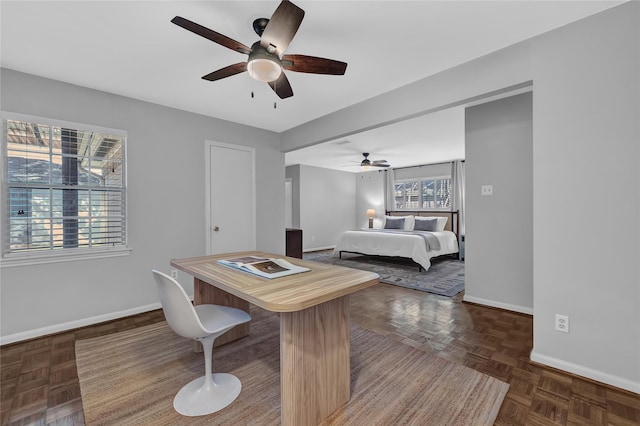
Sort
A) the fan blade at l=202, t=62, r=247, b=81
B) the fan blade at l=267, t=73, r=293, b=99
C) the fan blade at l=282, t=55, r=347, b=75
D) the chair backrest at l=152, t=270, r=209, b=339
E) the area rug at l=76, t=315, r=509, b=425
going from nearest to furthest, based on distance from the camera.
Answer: the chair backrest at l=152, t=270, r=209, b=339, the area rug at l=76, t=315, r=509, b=425, the fan blade at l=282, t=55, r=347, b=75, the fan blade at l=202, t=62, r=247, b=81, the fan blade at l=267, t=73, r=293, b=99

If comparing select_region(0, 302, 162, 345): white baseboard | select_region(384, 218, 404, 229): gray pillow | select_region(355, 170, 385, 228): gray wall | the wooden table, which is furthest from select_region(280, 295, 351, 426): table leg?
select_region(355, 170, 385, 228): gray wall

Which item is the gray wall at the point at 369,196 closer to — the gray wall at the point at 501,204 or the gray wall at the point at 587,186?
the gray wall at the point at 501,204

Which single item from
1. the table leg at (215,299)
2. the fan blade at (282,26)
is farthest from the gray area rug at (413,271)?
the fan blade at (282,26)

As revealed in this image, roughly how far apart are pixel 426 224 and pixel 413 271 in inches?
72.6

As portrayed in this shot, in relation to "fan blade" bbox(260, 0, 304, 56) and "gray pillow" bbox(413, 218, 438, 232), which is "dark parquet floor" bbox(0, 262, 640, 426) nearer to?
"fan blade" bbox(260, 0, 304, 56)

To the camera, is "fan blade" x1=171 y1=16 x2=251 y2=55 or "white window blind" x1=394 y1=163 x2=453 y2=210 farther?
"white window blind" x1=394 y1=163 x2=453 y2=210

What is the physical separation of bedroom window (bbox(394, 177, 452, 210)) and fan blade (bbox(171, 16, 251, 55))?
20.9 feet

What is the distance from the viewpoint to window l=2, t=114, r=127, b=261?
243 cm

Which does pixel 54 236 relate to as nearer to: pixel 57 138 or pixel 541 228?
pixel 57 138

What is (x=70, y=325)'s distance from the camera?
2646 mm

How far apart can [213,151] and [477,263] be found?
3646mm

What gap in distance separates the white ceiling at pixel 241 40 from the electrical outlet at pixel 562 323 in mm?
2021

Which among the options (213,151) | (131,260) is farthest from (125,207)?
(213,151)

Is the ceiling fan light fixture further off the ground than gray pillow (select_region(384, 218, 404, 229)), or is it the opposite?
the ceiling fan light fixture
